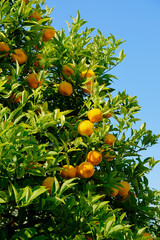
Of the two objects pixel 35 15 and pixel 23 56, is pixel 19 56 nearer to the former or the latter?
pixel 23 56

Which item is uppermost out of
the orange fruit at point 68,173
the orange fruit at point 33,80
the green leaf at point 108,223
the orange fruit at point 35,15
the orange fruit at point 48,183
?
the orange fruit at point 35,15

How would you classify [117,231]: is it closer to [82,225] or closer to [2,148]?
[82,225]

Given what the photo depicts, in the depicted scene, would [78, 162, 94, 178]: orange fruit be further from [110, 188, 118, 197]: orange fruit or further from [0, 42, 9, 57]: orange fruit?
[0, 42, 9, 57]: orange fruit

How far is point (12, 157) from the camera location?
6.58 ft

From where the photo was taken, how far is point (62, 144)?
2684 millimetres

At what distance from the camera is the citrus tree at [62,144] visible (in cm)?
213

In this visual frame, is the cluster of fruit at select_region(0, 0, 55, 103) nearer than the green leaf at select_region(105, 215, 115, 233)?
No

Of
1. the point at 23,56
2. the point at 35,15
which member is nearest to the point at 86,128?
the point at 23,56

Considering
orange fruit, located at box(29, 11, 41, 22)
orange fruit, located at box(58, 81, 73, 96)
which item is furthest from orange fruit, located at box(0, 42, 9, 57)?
orange fruit, located at box(58, 81, 73, 96)

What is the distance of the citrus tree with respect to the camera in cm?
213

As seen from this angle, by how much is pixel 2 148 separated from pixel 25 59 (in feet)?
4.16

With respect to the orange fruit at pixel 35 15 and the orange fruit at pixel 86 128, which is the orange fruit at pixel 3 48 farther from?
the orange fruit at pixel 86 128

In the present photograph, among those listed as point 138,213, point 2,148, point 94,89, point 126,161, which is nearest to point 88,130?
point 94,89

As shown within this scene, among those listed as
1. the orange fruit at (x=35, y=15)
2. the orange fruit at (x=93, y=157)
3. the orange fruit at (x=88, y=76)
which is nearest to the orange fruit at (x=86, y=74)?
the orange fruit at (x=88, y=76)
